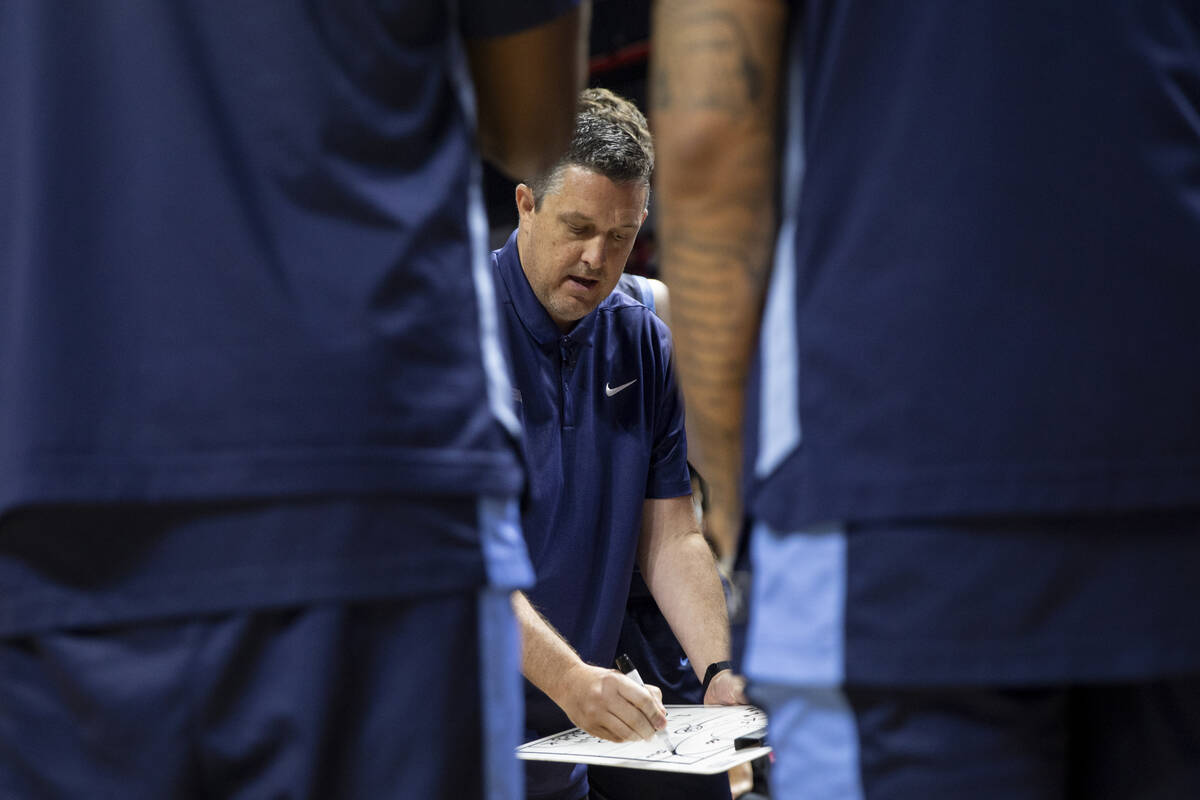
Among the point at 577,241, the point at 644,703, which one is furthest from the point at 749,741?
the point at 577,241

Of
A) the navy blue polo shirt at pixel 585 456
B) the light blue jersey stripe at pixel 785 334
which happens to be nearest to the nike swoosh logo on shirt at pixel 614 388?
the navy blue polo shirt at pixel 585 456

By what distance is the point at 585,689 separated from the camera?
1.83m

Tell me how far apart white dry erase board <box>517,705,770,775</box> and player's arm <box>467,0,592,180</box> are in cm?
81

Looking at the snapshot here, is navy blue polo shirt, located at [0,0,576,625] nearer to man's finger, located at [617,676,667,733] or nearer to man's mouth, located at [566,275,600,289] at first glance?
man's finger, located at [617,676,667,733]

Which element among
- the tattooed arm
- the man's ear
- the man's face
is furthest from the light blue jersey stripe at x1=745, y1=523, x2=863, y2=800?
the man's ear

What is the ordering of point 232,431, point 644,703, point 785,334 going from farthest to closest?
1. point 644,703
2. point 785,334
3. point 232,431

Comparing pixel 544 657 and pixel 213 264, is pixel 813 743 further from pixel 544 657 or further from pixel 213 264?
pixel 544 657

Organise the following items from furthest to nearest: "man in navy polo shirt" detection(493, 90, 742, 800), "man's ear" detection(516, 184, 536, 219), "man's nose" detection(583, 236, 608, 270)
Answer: "man's ear" detection(516, 184, 536, 219)
"man's nose" detection(583, 236, 608, 270)
"man in navy polo shirt" detection(493, 90, 742, 800)

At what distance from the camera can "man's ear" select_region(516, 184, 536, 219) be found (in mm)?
2332

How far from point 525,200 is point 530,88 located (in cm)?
142

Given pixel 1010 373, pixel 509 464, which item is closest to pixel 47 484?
pixel 509 464

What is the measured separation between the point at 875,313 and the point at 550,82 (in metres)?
0.36

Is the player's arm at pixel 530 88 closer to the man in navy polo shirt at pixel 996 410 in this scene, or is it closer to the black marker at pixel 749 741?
the man in navy polo shirt at pixel 996 410

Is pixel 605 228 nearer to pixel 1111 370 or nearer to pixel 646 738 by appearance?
pixel 646 738
